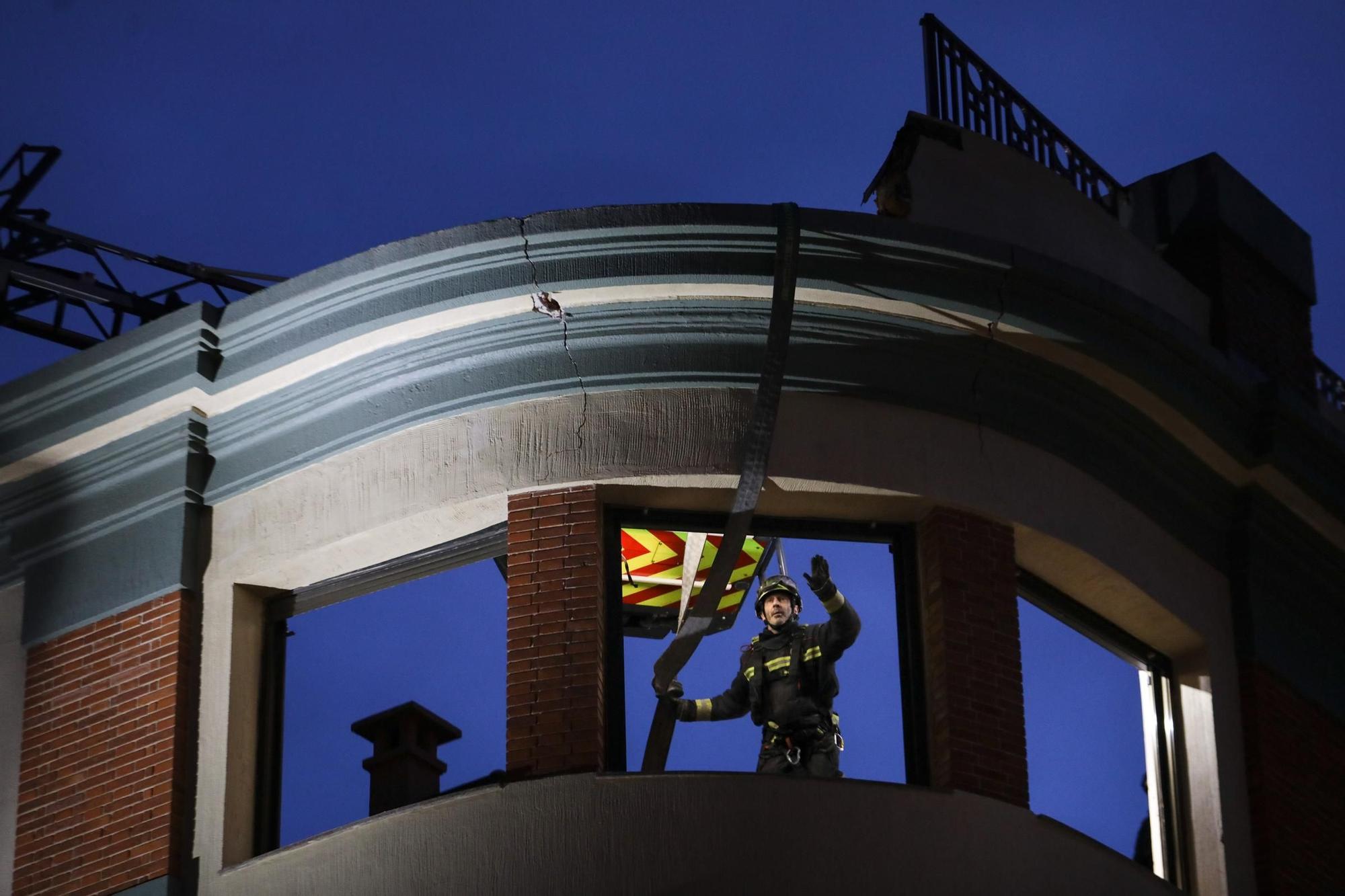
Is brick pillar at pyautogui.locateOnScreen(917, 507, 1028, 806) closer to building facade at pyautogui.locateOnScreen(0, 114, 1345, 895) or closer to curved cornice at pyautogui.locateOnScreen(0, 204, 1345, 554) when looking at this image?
building facade at pyautogui.locateOnScreen(0, 114, 1345, 895)

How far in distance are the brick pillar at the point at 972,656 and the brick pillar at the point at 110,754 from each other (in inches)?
168

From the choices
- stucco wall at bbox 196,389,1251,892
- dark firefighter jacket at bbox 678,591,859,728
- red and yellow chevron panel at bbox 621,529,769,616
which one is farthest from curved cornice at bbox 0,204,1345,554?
dark firefighter jacket at bbox 678,591,859,728

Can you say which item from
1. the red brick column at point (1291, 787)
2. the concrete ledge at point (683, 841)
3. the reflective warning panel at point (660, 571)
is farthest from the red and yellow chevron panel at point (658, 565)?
the red brick column at point (1291, 787)

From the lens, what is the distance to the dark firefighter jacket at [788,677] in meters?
13.2

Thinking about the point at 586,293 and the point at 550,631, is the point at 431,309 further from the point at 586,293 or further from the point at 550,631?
the point at 550,631

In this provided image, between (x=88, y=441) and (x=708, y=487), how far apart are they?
155 inches

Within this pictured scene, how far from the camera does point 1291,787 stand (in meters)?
14.9

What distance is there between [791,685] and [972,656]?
104 cm

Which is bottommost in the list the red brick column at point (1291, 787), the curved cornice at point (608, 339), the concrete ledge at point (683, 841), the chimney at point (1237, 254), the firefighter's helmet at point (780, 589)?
the concrete ledge at point (683, 841)

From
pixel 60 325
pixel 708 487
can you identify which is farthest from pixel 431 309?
pixel 60 325

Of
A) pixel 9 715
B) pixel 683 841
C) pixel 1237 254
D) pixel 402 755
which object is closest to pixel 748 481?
pixel 683 841

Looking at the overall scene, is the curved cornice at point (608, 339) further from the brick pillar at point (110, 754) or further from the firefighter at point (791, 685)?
the firefighter at point (791, 685)

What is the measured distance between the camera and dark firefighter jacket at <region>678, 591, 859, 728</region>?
13203 mm

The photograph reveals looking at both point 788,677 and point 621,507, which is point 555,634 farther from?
point 788,677
